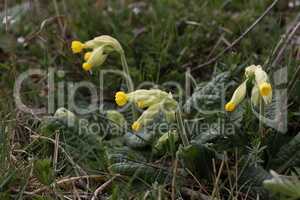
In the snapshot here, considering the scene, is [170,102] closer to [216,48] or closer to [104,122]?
[104,122]

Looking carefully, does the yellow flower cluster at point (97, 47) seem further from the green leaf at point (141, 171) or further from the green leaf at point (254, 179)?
the green leaf at point (254, 179)

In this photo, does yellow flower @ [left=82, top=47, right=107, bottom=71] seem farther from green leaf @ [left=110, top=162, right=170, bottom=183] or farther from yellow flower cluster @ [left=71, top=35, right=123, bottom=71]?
green leaf @ [left=110, top=162, right=170, bottom=183]

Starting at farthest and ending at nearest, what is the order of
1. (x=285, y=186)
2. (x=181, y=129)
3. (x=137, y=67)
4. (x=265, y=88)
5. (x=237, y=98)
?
(x=137, y=67), (x=181, y=129), (x=237, y=98), (x=265, y=88), (x=285, y=186)

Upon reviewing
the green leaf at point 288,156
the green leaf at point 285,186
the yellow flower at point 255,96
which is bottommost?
the green leaf at point 288,156

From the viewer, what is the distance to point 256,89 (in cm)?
231

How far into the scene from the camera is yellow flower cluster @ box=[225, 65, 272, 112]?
217cm

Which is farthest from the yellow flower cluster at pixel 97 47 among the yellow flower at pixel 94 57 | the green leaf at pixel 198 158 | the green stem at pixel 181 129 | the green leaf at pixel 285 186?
the green leaf at pixel 285 186

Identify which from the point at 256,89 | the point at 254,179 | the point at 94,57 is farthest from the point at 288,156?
the point at 94,57

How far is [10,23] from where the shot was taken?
12.3ft

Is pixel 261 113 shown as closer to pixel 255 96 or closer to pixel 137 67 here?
pixel 255 96

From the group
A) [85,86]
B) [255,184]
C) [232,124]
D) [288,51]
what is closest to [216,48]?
[288,51]

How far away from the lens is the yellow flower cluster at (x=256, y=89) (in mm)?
2172

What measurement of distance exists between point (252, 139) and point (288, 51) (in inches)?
31.3

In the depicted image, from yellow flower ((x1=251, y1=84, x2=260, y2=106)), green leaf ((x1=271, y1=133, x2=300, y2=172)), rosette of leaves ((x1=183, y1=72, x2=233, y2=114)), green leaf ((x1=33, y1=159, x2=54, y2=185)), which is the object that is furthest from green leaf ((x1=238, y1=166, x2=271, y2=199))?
green leaf ((x1=33, y1=159, x2=54, y2=185))
